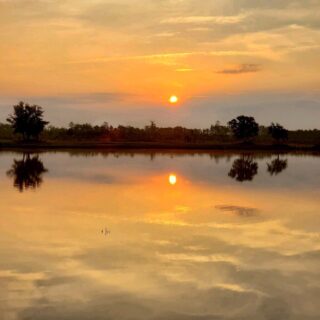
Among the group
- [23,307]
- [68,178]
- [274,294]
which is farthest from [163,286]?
[68,178]

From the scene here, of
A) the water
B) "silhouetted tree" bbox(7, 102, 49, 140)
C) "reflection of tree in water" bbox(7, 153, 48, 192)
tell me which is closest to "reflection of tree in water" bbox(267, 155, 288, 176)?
the water

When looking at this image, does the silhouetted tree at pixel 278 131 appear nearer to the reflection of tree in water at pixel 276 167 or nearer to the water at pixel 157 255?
the reflection of tree in water at pixel 276 167

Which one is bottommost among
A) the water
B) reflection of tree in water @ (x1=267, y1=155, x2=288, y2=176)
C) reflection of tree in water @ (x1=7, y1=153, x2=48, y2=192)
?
the water

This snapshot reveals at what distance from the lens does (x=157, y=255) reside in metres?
13.5

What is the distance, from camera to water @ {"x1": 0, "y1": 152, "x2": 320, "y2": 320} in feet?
32.0

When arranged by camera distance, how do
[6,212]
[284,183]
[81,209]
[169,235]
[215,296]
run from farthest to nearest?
1. [284,183]
2. [81,209]
3. [6,212]
4. [169,235]
5. [215,296]

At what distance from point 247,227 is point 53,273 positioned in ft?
25.9

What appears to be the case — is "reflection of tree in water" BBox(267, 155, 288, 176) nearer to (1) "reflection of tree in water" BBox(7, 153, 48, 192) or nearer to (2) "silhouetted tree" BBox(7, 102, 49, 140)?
(1) "reflection of tree in water" BBox(7, 153, 48, 192)

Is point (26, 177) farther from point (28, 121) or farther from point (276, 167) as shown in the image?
point (28, 121)

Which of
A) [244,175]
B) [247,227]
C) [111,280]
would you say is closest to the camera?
[111,280]

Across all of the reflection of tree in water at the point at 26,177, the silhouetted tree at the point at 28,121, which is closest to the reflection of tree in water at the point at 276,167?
the reflection of tree in water at the point at 26,177

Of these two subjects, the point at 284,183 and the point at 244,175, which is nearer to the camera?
the point at 284,183

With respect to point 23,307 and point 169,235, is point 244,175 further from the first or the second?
point 23,307

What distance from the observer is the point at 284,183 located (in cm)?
3350
